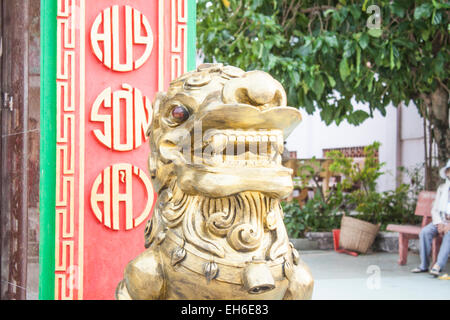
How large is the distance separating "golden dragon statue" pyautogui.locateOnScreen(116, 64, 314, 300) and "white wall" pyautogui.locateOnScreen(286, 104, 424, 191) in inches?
232

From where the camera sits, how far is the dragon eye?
1.07 metres

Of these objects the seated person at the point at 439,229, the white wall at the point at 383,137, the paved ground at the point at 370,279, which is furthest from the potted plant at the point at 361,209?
the seated person at the point at 439,229

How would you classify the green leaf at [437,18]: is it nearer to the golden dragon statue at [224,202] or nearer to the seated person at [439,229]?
the seated person at [439,229]

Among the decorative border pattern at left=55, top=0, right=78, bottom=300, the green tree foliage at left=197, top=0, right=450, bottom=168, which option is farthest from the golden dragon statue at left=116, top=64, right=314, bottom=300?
the green tree foliage at left=197, top=0, right=450, bottom=168

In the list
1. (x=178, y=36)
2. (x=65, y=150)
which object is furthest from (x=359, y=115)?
(x=65, y=150)

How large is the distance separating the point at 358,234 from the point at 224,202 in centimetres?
487

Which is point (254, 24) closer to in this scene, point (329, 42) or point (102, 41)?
point (329, 42)

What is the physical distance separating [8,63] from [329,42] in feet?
7.38

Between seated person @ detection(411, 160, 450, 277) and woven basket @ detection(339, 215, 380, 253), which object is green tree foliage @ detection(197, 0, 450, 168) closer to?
seated person @ detection(411, 160, 450, 277)

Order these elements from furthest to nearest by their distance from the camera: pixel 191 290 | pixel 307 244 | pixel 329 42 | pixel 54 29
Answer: pixel 307 244 → pixel 329 42 → pixel 54 29 → pixel 191 290

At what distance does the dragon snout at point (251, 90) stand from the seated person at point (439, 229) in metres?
4.07

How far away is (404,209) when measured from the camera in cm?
629

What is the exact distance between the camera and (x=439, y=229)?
15.5 ft

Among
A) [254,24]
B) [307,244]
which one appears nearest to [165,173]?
[254,24]
